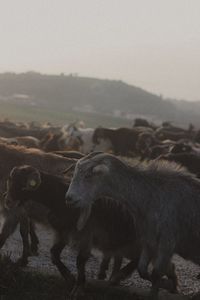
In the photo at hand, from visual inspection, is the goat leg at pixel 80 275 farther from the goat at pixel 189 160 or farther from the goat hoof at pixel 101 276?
the goat at pixel 189 160

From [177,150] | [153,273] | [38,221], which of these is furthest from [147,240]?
[177,150]

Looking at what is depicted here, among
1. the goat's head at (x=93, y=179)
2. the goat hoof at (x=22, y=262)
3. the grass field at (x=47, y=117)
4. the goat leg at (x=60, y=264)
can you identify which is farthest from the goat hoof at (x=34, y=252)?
the grass field at (x=47, y=117)

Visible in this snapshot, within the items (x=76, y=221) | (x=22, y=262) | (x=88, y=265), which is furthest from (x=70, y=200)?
(x=88, y=265)

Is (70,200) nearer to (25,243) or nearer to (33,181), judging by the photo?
(33,181)

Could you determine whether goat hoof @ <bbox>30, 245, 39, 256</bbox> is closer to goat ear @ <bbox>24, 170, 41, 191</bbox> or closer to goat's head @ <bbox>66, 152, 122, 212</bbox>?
goat ear @ <bbox>24, 170, 41, 191</bbox>

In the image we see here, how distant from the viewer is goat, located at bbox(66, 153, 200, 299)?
8062 mm

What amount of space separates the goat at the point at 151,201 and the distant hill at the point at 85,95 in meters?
143

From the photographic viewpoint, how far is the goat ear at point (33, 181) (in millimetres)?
8781

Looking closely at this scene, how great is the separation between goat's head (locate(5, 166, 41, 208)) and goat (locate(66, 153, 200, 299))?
3.00 ft

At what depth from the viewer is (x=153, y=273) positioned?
26.6 feet

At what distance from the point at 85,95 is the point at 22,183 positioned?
560 ft

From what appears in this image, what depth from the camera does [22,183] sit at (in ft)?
29.3

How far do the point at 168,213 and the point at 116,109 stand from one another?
160 m

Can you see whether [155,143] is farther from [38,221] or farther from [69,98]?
[69,98]
